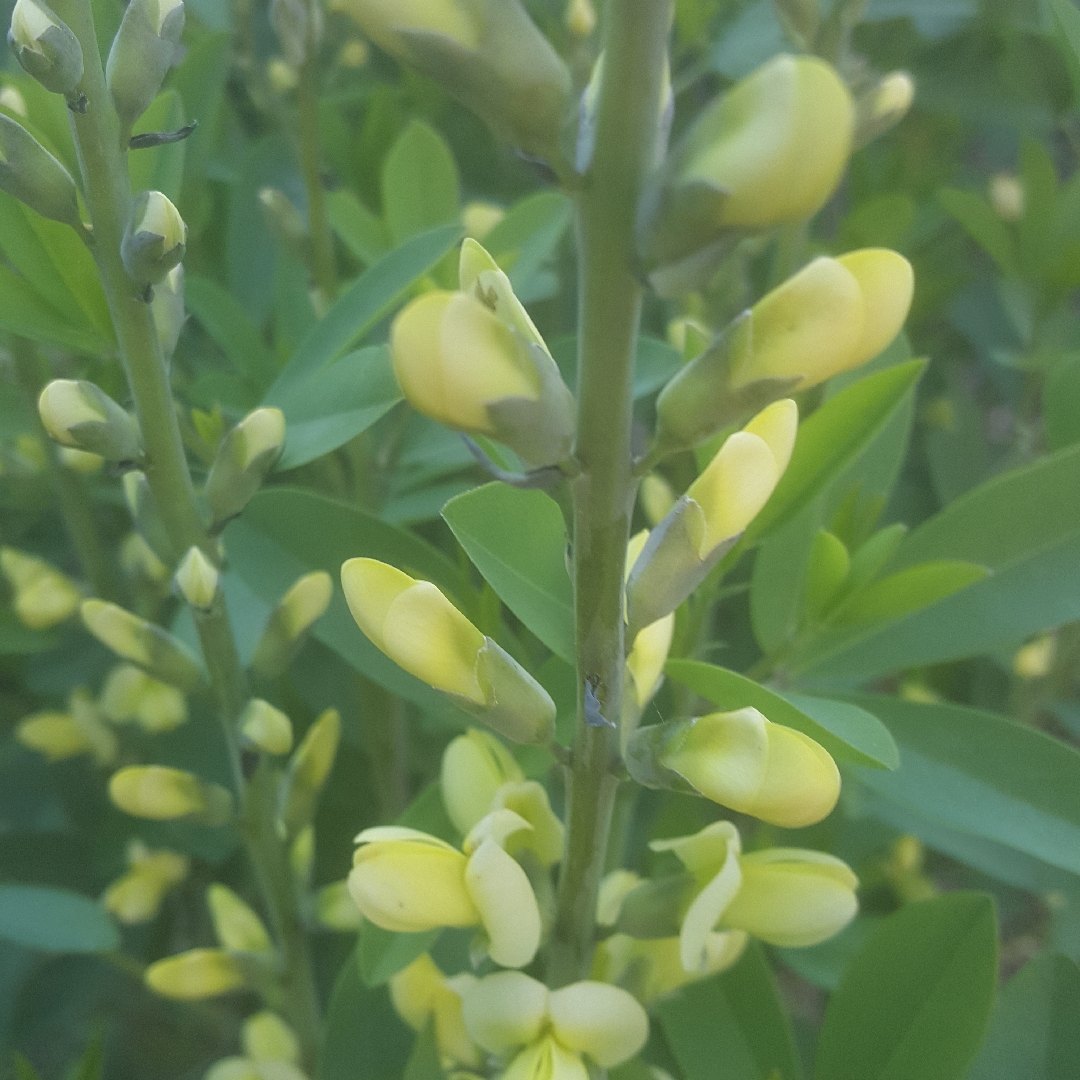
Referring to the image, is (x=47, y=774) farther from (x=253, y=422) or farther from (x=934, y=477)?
(x=934, y=477)

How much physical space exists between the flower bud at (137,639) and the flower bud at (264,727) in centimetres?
3

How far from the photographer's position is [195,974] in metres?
0.49

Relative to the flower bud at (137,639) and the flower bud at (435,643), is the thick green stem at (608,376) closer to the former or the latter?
the flower bud at (435,643)

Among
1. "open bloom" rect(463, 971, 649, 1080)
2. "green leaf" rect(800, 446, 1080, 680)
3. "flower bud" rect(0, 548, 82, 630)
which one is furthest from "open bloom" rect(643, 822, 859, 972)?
"flower bud" rect(0, 548, 82, 630)

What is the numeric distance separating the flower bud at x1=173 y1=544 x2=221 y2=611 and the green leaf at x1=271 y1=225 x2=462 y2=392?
119mm

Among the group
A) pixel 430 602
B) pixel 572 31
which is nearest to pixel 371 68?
pixel 572 31

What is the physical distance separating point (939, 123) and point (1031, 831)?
85cm

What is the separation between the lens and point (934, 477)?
0.78m

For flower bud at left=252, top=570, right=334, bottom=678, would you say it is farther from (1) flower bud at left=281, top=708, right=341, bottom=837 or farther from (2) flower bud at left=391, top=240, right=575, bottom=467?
(2) flower bud at left=391, top=240, right=575, bottom=467

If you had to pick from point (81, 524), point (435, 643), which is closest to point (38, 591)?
point (81, 524)

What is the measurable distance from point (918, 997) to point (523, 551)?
0.24 m

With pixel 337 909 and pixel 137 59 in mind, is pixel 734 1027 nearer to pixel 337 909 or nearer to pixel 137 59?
pixel 337 909

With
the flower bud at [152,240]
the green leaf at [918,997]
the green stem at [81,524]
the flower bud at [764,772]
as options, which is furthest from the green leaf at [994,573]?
the green stem at [81,524]

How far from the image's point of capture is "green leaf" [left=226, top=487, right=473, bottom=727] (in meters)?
0.43
